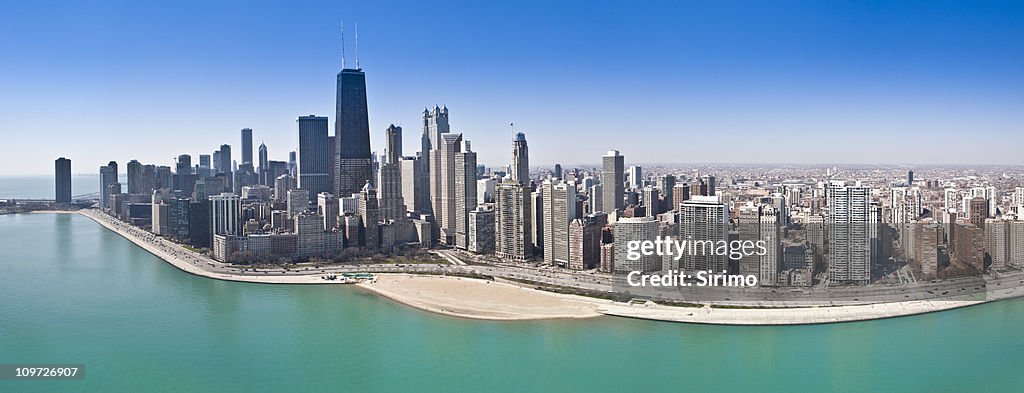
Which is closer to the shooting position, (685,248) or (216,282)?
(685,248)

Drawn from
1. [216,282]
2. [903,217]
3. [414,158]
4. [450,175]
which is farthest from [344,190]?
[903,217]

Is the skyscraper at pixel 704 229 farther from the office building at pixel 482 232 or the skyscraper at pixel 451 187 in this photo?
the skyscraper at pixel 451 187

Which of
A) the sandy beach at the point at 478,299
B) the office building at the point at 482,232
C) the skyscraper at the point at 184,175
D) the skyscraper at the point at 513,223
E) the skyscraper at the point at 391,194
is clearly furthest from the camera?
the skyscraper at the point at 184,175

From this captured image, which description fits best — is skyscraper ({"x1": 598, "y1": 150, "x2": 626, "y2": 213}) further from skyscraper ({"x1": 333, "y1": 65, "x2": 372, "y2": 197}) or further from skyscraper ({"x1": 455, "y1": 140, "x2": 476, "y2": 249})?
skyscraper ({"x1": 333, "y1": 65, "x2": 372, "y2": 197})

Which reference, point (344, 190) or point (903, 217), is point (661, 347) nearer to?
point (903, 217)

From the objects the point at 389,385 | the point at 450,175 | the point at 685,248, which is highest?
the point at 450,175

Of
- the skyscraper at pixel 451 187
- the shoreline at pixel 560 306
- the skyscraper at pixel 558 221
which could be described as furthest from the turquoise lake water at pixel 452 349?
the skyscraper at pixel 451 187

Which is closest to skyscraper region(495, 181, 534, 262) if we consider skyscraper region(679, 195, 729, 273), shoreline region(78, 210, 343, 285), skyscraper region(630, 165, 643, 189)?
skyscraper region(679, 195, 729, 273)
